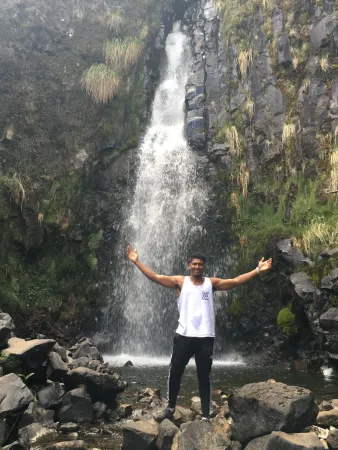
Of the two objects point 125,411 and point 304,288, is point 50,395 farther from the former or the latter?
point 304,288

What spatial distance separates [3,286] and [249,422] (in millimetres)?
11828

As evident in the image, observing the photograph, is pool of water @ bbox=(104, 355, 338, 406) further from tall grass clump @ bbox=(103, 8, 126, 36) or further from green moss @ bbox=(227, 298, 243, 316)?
tall grass clump @ bbox=(103, 8, 126, 36)

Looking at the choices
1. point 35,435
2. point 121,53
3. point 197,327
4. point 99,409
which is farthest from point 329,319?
point 121,53

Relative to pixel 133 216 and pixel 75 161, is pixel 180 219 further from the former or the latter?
pixel 75 161

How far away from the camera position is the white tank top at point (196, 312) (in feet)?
16.6

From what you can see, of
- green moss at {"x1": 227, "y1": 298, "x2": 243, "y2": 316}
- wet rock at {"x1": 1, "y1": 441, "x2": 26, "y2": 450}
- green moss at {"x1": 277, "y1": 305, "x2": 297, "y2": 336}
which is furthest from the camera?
green moss at {"x1": 227, "y1": 298, "x2": 243, "y2": 316}

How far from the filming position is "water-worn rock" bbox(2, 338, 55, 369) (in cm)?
683

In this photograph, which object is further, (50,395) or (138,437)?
(50,395)

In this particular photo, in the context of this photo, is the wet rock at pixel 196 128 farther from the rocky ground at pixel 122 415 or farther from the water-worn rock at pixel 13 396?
the water-worn rock at pixel 13 396

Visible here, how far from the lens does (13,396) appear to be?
18.8 ft

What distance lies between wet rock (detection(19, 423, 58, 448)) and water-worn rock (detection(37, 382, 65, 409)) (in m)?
0.70

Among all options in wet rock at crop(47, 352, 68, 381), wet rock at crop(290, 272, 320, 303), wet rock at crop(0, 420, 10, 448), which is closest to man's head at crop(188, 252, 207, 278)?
wet rock at crop(0, 420, 10, 448)

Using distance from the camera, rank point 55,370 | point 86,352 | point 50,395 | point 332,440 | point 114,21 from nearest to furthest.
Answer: point 332,440 < point 50,395 < point 55,370 < point 86,352 < point 114,21

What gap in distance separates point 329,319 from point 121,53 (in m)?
15.5
